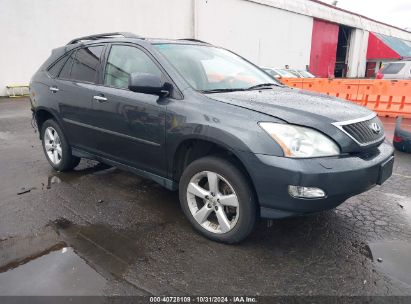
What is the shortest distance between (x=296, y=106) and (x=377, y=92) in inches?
335

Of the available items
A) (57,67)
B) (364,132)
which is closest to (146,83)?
(364,132)

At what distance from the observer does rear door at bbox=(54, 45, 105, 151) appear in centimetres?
395

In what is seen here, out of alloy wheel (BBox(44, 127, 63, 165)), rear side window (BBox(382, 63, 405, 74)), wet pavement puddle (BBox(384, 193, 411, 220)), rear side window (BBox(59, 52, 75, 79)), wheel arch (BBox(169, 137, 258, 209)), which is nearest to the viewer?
wheel arch (BBox(169, 137, 258, 209))

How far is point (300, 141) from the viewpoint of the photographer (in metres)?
2.53

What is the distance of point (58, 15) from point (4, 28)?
7.63 ft

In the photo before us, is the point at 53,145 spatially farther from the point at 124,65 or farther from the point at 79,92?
the point at 124,65

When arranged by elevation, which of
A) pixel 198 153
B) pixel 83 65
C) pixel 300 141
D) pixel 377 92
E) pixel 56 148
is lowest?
pixel 56 148

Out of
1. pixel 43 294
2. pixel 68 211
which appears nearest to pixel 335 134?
pixel 43 294

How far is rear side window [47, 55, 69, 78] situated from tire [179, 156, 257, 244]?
254 centimetres

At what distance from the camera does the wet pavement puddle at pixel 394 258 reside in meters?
2.57

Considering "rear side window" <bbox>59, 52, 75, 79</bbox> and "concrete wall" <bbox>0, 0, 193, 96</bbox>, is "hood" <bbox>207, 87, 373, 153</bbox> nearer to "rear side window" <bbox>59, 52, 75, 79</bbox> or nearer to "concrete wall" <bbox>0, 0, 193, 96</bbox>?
"rear side window" <bbox>59, 52, 75, 79</bbox>

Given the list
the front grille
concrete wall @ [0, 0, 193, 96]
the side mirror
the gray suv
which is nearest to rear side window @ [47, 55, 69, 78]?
the gray suv

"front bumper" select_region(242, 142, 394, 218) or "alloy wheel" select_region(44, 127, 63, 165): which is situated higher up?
"front bumper" select_region(242, 142, 394, 218)

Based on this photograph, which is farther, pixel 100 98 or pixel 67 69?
pixel 67 69
